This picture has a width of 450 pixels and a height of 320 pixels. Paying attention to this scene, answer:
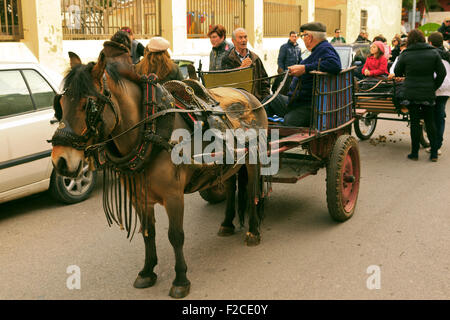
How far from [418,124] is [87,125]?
22.6 ft

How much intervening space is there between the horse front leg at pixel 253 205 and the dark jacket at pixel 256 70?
1.27 m

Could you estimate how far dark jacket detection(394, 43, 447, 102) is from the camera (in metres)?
8.41

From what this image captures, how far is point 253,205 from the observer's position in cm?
507

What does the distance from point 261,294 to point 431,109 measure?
19.3 ft

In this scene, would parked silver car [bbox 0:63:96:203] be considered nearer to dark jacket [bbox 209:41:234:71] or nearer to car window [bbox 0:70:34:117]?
car window [bbox 0:70:34:117]

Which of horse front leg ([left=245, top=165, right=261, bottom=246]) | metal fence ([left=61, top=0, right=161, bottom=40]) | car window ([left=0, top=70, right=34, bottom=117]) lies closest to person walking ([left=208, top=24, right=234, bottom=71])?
car window ([left=0, top=70, right=34, bottom=117])

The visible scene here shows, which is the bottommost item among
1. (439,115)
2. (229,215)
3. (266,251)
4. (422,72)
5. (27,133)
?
(266,251)

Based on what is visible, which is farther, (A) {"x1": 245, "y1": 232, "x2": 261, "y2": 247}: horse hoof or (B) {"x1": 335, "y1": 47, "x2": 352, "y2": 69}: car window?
(B) {"x1": 335, "y1": 47, "x2": 352, "y2": 69}: car window

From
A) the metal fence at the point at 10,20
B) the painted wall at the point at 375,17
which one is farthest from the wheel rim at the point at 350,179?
the painted wall at the point at 375,17

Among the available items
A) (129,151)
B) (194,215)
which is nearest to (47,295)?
(129,151)

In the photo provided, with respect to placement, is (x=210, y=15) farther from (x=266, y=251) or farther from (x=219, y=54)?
(x=266, y=251)

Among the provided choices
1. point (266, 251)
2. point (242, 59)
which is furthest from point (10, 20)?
point (266, 251)

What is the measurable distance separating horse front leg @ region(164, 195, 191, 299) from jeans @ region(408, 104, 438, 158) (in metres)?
5.97
